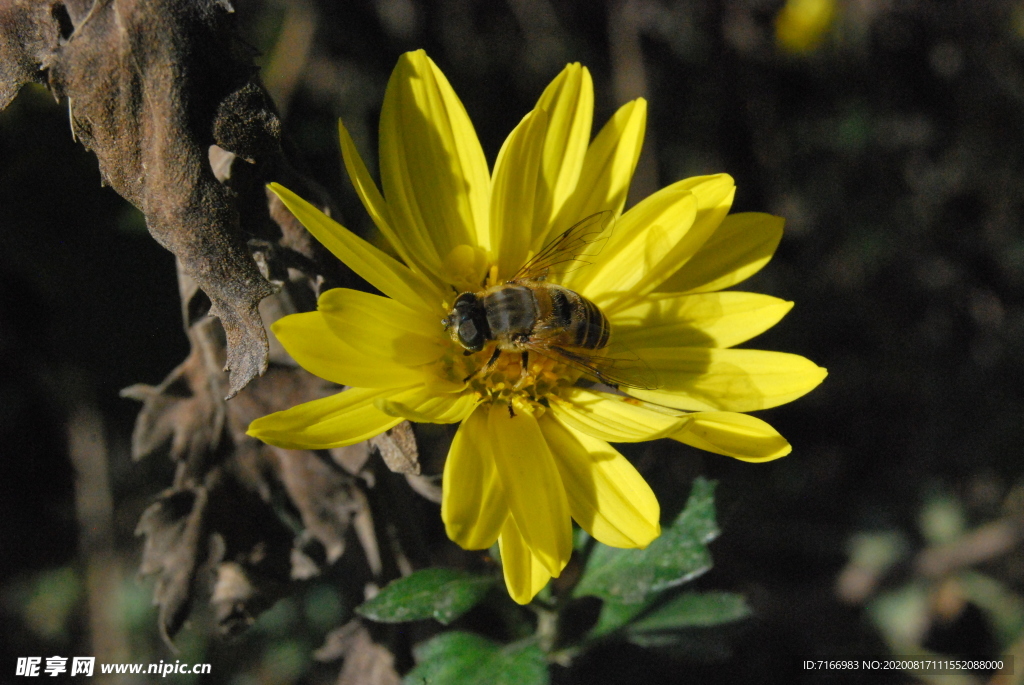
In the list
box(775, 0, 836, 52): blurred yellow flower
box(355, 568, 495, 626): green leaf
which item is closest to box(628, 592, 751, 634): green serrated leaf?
box(355, 568, 495, 626): green leaf

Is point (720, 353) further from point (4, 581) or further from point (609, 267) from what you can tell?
point (4, 581)

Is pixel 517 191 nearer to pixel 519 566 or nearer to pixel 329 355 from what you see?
pixel 329 355

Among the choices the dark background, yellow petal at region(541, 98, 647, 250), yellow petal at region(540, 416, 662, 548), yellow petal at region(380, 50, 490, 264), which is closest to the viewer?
yellow petal at region(540, 416, 662, 548)

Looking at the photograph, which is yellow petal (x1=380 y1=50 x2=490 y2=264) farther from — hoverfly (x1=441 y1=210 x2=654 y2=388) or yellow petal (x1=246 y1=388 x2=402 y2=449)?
yellow petal (x1=246 y1=388 x2=402 y2=449)

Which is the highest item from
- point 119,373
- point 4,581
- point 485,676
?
point 119,373

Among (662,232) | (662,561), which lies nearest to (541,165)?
(662,232)

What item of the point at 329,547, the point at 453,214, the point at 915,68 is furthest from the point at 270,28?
the point at 915,68

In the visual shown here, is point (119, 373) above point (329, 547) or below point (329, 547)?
above
